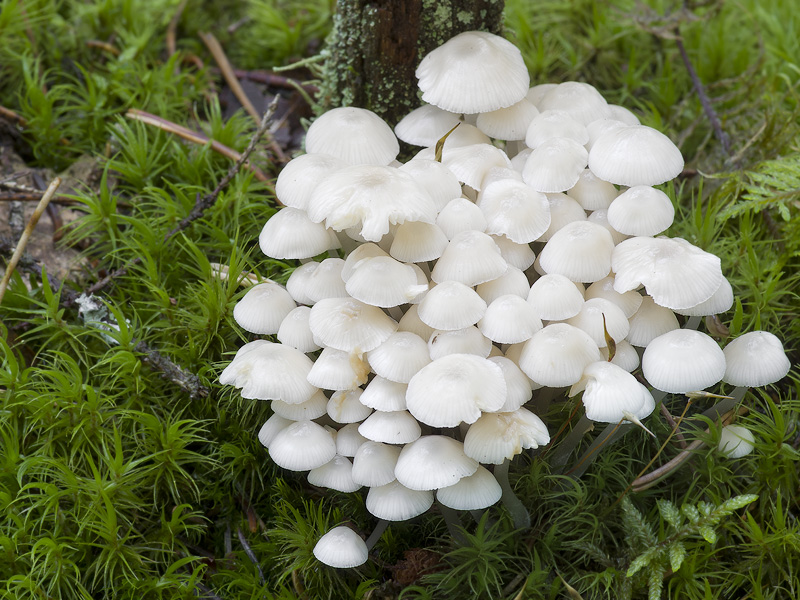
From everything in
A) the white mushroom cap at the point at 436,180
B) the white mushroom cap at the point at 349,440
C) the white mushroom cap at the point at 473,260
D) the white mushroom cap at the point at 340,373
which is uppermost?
the white mushroom cap at the point at 436,180

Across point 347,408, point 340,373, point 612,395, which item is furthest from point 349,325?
point 612,395

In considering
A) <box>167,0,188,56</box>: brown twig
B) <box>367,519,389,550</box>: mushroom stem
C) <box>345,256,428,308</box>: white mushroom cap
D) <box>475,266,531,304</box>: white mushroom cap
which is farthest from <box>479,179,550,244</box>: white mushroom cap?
<box>167,0,188,56</box>: brown twig

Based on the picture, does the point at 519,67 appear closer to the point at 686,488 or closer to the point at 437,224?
the point at 437,224

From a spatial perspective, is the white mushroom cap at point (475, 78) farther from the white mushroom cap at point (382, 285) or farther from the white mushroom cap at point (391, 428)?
the white mushroom cap at point (391, 428)

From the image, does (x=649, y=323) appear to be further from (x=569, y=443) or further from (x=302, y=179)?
(x=302, y=179)

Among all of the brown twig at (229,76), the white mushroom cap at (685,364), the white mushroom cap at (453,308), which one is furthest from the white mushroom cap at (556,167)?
the brown twig at (229,76)
